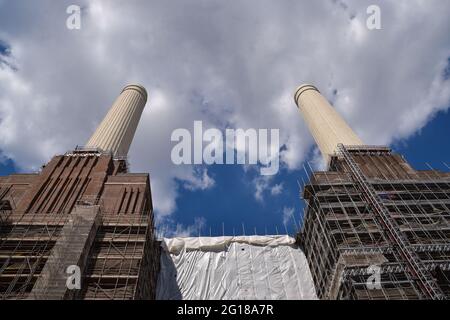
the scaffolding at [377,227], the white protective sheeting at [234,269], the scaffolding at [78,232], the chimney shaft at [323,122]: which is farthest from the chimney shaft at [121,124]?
the chimney shaft at [323,122]

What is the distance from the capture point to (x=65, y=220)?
34.0 metres

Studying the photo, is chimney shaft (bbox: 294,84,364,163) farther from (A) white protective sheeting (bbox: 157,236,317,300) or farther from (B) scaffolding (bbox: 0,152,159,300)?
(B) scaffolding (bbox: 0,152,159,300)

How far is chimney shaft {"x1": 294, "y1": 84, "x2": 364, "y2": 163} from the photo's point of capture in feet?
179

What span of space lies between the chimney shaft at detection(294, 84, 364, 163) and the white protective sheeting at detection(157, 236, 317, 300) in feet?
49.2

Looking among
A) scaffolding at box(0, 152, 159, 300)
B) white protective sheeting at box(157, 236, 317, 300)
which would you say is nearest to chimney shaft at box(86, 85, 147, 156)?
scaffolding at box(0, 152, 159, 300)

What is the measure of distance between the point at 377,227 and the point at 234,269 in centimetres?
1841

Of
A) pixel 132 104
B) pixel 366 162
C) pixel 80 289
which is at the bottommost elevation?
pixel 80 289

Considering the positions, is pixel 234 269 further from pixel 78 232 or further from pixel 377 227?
pixel 78 232

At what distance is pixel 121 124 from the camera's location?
58031 mm

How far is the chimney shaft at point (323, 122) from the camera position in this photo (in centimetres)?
5456

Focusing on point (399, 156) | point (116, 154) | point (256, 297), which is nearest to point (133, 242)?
point (256, 297)

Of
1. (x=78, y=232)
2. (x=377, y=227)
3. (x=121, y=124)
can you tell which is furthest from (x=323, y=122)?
(x=78, y=232)
